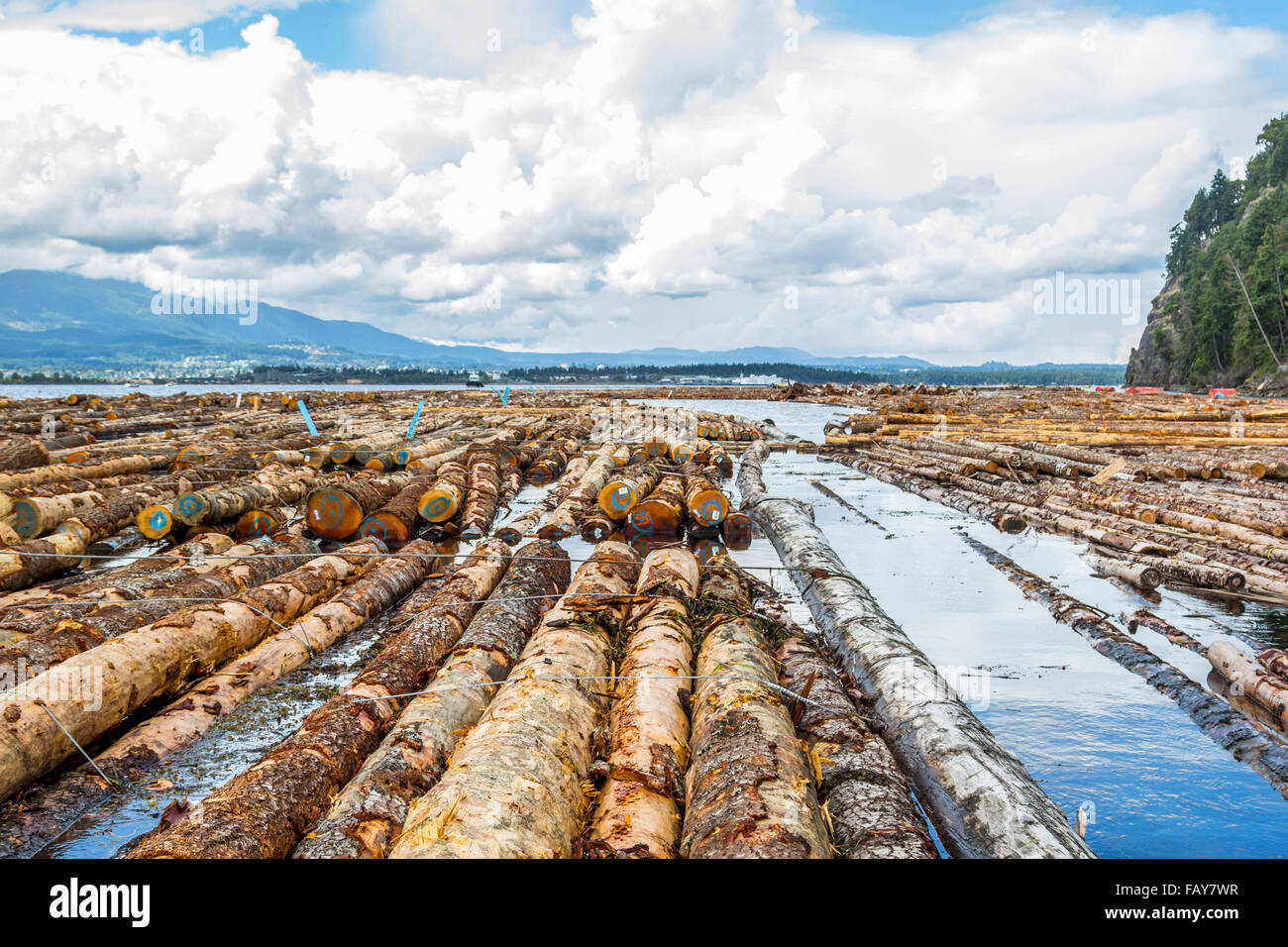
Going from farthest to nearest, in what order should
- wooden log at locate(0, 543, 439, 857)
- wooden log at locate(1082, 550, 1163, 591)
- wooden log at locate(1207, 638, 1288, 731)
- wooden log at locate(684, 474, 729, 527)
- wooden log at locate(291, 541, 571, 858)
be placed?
wooden log at locate(684, 474, 729, 527)
wooden log at locate(1082, 550, 1163, 591)
wooden log at locate(1207, 638, 1288, 731)
wooden log at locate(0, 543, 439, 857)
wooden log at locate(291, 541, 571, 858)

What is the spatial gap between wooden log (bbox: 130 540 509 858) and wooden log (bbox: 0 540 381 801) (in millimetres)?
1300

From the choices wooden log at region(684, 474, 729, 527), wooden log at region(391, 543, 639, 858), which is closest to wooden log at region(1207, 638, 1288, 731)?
wooden log at region(391, 543, 639, 858)

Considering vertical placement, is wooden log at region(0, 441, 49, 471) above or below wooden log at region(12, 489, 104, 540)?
above

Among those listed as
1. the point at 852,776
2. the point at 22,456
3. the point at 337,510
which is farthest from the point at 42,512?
the point at 852,776

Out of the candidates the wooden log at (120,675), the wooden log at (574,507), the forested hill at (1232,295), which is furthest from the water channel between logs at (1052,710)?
the forested hill at (1232,295)

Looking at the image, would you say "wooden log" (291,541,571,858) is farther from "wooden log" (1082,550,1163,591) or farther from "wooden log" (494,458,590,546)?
"wooden log" (1082,550,1163,591)

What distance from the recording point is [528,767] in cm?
452

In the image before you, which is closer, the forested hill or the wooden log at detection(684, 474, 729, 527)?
the wooden log at detection(684, 474, 729, 527)

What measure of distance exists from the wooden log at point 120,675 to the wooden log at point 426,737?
256 centimetres

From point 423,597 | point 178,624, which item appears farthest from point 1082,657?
point 178,624

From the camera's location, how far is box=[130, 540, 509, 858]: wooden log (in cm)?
421

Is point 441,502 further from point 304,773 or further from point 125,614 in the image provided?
point 304,773

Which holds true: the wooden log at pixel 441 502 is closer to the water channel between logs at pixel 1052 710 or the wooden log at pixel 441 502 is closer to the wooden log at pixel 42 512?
the water channel between logs at pixel 1052 710
